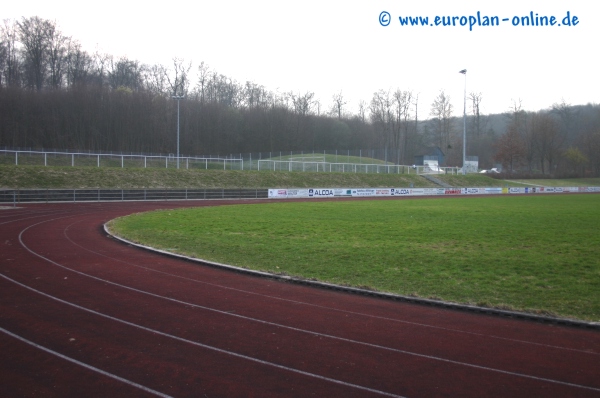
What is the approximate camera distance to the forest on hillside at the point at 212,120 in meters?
61.6

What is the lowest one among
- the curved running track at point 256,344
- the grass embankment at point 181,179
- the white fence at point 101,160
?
the curved running track at point 256,344

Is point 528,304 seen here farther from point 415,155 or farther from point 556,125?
point 556,125

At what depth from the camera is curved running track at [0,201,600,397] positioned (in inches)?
221

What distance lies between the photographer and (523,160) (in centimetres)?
9369

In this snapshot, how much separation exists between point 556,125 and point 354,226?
93.4 meters

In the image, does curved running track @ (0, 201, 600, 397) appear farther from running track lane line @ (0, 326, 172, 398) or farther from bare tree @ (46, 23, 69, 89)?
bare tree @ (46, 23, 69, 89)

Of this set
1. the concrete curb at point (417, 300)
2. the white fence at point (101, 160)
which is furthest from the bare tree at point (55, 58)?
the concrete curb at point (417, 300)

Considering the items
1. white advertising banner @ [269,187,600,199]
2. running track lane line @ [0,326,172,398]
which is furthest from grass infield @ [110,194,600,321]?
white advertising banner @ [269,187,600,199]

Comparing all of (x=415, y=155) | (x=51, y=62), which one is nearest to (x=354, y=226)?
(x=51, y=62)

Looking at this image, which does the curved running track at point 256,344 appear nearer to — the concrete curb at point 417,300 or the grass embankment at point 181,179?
the concrete curb at point 417,300

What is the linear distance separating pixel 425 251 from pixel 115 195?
96.8 feet

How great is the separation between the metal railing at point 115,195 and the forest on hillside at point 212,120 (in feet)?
42.1

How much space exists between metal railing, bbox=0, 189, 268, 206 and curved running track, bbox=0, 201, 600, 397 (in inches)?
969

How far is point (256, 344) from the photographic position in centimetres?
691
